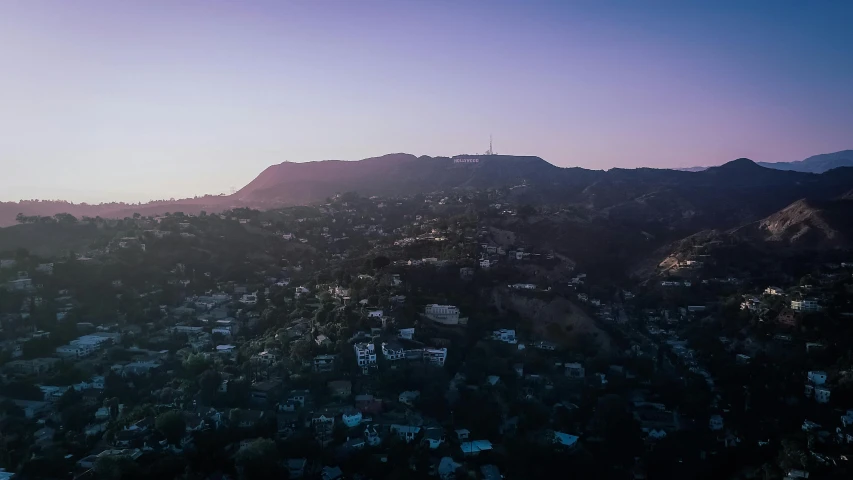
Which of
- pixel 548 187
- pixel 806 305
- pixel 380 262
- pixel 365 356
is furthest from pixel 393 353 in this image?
pixel 548 187

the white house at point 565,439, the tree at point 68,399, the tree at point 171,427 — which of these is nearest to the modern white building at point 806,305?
the white house at point 565,439

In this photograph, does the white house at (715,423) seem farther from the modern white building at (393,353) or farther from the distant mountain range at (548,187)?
the distant mountain range at (548,187)

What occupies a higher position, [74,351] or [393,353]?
[74,351]

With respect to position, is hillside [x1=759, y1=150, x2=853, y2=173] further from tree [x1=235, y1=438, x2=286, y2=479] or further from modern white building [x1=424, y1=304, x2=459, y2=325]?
tree [x1=235, y1=438, x2=286, y2=479]

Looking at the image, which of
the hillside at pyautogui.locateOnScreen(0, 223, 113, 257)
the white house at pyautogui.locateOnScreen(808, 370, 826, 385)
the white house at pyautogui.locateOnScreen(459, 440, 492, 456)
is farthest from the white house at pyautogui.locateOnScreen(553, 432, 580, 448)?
the hillside at pyautogui.locateOnScreen(0, 223, 113, 257)

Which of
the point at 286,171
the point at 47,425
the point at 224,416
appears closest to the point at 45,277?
the point at 47,425

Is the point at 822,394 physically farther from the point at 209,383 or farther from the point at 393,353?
the point at 209,383
